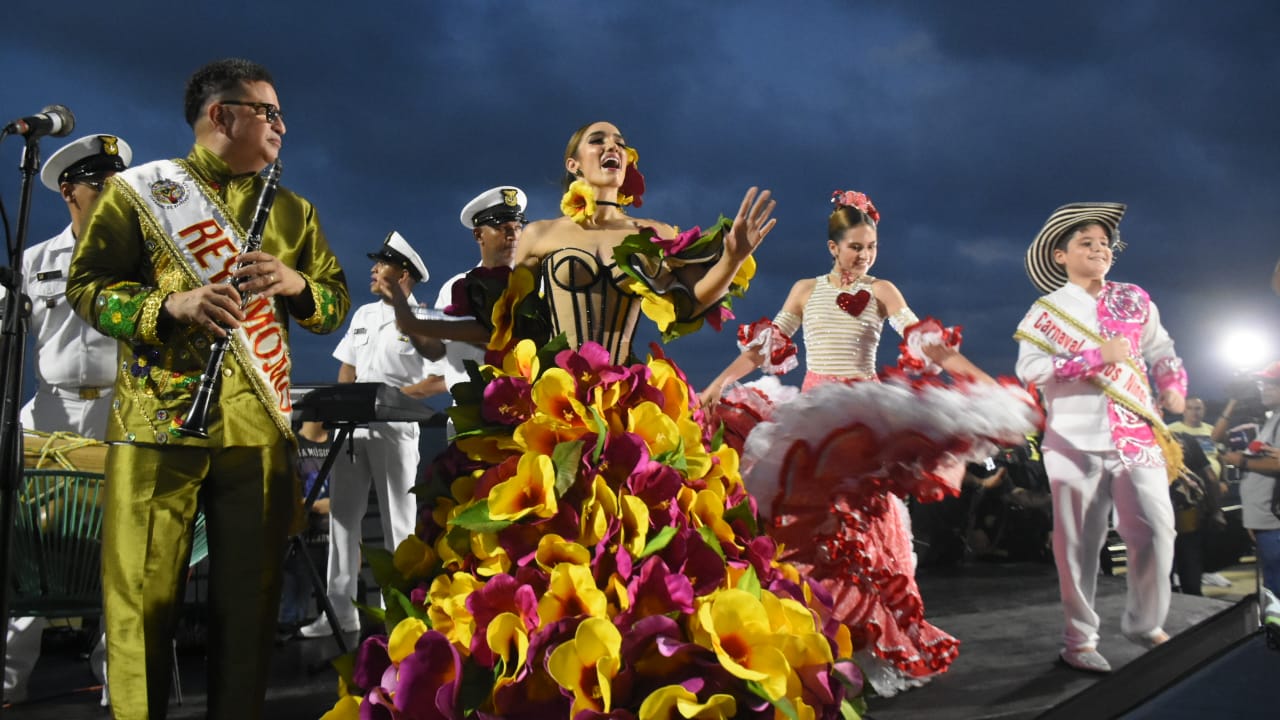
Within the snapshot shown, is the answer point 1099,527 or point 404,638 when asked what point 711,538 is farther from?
point 1099,527

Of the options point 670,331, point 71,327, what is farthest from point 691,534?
point 71,327

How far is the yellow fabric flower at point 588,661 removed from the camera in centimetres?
122

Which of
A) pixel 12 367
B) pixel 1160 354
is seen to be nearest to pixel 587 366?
pixel 12 367

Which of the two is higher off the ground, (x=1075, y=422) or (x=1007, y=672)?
(x=1075, y=422)

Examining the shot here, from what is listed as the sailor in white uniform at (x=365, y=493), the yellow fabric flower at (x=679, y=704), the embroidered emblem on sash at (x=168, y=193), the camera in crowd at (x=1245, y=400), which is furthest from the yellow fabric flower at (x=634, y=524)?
the camera in crowd at (x=1245, y=400)

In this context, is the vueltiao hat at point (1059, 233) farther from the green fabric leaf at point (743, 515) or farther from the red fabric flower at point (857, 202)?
the green fabric leaf at point (743, 515)

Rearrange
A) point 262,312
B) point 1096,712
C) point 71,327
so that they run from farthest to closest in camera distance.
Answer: point 71,327 < point 1096,712 < point 262,312

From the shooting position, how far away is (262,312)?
70.1 inches

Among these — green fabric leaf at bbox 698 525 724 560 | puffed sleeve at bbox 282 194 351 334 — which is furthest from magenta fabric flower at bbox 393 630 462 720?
puffed sleeve at bbox 282 194 351 334

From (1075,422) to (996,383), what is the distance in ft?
7.71

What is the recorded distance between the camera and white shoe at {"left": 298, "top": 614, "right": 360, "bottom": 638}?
3.96 metres

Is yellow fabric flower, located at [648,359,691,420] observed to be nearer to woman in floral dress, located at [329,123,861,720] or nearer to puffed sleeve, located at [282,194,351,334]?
woman in floral dress, located at [329,123,861,720]

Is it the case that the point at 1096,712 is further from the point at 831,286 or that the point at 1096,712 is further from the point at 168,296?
the point at 168,296

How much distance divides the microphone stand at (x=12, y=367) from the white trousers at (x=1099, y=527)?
338 centimetres
